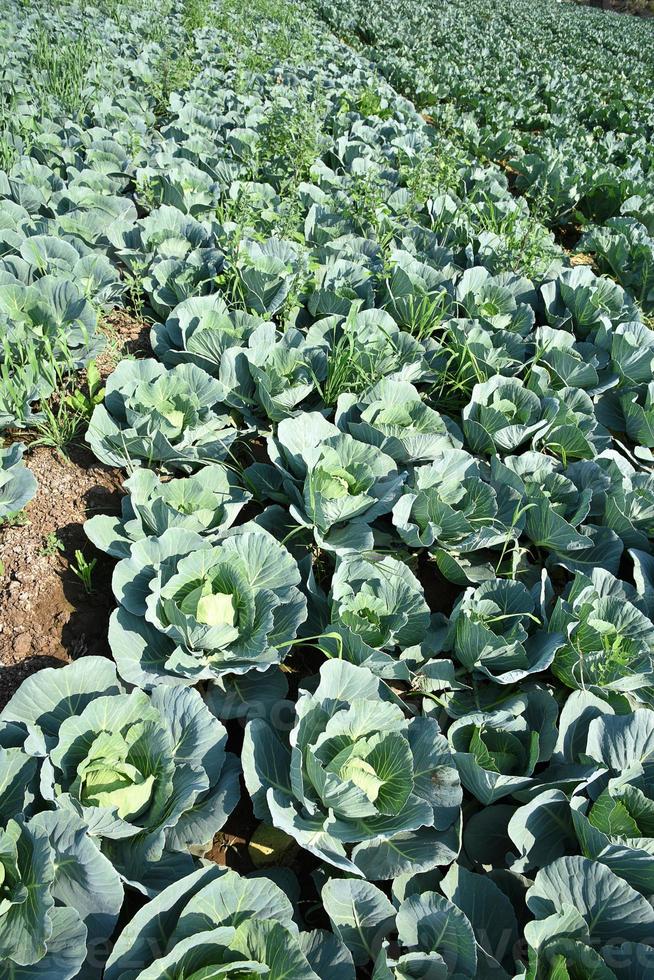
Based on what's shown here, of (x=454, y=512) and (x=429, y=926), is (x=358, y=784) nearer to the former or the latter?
(x=429, y=926)

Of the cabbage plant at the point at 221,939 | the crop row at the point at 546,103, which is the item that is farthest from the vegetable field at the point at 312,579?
the crop row at the point at 546,103

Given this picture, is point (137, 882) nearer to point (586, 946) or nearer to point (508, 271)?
point (586, 946)

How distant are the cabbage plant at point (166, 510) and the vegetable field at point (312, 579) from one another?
0.01m

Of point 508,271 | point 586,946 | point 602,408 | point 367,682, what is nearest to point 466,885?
point 586,946

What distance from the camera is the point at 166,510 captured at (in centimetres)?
218

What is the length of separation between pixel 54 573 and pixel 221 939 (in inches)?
54.1

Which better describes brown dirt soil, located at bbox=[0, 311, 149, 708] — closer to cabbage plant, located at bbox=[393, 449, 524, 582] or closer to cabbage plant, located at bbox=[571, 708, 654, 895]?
cabbage plant, located at bbox=[393, 449, 524, 582]

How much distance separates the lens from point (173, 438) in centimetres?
259

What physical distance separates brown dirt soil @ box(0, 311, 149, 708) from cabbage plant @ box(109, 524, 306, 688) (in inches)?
10.4

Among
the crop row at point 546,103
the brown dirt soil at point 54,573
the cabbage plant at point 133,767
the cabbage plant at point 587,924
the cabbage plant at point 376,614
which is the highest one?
the crop row at point 546,103

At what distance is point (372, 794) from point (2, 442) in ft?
6.52

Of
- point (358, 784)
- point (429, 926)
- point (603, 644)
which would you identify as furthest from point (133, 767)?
point (603, 644)

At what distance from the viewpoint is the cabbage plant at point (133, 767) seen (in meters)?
1.52

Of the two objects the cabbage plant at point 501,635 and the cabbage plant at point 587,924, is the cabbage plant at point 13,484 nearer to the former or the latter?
the cabbage plant at point 501,635
